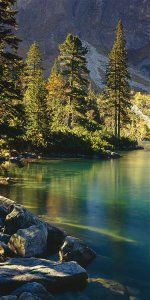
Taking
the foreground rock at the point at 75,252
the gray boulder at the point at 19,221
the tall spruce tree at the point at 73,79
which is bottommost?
the foreground rock at the point at 75,252

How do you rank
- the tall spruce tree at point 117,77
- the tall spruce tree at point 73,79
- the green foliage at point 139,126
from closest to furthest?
the tall spruce tree at point 73,79
the tall spruce tree at point 117,77
the green foliage at point 139,126

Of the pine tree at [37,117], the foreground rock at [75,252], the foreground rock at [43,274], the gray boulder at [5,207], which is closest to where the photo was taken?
the foreground rock at [43,274]

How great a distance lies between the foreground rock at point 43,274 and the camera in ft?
38.5

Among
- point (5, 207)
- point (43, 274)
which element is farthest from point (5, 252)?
point (5, 207)

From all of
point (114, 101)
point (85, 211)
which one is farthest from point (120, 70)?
point (85, 211)

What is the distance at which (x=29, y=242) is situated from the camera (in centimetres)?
1435

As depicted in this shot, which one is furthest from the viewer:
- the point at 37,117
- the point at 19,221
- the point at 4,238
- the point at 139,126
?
the point at 139,126

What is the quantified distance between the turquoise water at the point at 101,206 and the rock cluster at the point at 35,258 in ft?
2.69

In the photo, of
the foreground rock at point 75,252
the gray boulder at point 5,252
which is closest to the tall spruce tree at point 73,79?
the foreground rock at point 75,252

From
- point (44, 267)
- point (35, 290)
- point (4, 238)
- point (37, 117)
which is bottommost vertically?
point (35, 290)

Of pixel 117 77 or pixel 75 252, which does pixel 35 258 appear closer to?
pixel 75 252

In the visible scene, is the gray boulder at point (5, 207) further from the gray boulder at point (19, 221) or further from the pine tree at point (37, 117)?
the pine tree at point (37, 117)

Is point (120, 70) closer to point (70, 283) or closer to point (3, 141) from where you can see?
point (3, 141)

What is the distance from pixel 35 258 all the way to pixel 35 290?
2.36 m
